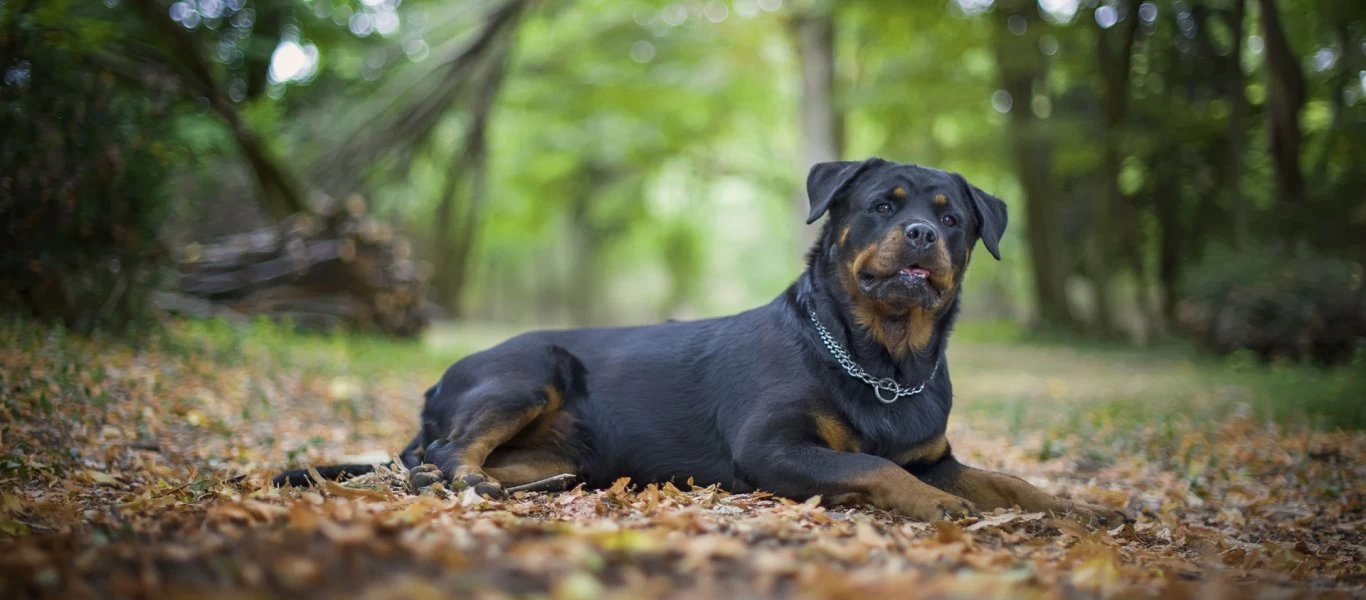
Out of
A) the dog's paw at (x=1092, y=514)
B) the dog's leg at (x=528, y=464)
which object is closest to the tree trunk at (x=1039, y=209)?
the dog's paw at (x=1092, y=514)

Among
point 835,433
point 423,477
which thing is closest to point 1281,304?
point 835,433

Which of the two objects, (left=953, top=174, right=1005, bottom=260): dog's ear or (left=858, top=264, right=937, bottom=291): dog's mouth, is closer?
(left=858, top=264, right=937, bottom=291): dog's mouth

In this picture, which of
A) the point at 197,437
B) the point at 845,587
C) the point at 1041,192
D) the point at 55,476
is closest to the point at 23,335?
the point at 197,437

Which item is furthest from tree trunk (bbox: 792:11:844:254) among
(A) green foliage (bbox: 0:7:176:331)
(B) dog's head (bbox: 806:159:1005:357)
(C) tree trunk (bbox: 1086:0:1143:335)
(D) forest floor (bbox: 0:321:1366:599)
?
(B) dog's head (bbox: 806:159:1005:357)

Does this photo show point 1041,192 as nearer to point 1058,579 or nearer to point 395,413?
point 395,413

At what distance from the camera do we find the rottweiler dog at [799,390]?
14.6 ft

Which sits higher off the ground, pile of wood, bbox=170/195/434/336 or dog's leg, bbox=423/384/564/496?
pile of wood, bbox=170/195/434/336

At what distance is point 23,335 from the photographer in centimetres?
682

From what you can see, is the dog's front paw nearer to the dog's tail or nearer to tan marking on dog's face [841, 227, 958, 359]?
tan marking on dog's face [841, 227, 958, 359]

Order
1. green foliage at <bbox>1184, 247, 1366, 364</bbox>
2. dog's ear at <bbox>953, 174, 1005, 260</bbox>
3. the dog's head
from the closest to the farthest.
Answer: the dog's head, dog's ear at <bbox>953, 174, 1005, 260</bbox>, green foliage at <bbox>1184, 247, 1366, 364</bbox>

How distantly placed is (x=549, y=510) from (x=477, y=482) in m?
0.47

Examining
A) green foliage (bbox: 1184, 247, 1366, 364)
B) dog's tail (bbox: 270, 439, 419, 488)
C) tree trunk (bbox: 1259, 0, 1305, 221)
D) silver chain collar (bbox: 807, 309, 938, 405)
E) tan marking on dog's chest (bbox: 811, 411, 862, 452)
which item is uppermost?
tree trunk (bbox: 1259, 0, 1305, 221)

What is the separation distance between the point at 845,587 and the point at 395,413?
254 inches

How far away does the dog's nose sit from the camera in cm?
445
